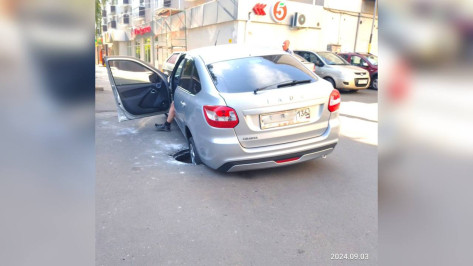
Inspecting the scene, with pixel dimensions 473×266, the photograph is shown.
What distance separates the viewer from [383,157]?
2.96ft

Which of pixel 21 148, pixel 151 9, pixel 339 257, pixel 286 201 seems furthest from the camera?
pixel 151 9

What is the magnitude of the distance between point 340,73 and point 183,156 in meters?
8.29

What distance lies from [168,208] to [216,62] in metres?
2.07

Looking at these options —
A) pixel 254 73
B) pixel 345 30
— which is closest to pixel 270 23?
pixel 345 30

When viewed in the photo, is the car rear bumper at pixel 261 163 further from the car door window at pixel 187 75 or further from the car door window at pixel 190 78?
the car door window at pixel 187 75

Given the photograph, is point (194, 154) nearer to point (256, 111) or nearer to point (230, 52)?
point (256, 111)

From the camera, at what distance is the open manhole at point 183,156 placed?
478 centimetres

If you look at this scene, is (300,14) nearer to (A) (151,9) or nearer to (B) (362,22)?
(B) (362,22)

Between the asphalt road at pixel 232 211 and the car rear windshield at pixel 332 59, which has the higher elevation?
the car rear windshield at pixel 332 59

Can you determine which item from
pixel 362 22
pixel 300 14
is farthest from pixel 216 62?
pixel 362 22

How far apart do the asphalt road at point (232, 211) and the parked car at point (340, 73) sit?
6658 mm

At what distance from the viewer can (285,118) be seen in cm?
363

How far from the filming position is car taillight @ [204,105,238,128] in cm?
350

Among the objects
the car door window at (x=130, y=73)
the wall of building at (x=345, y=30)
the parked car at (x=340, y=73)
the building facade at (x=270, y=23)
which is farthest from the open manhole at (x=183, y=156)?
the wall of building at (x=345, y=30)
